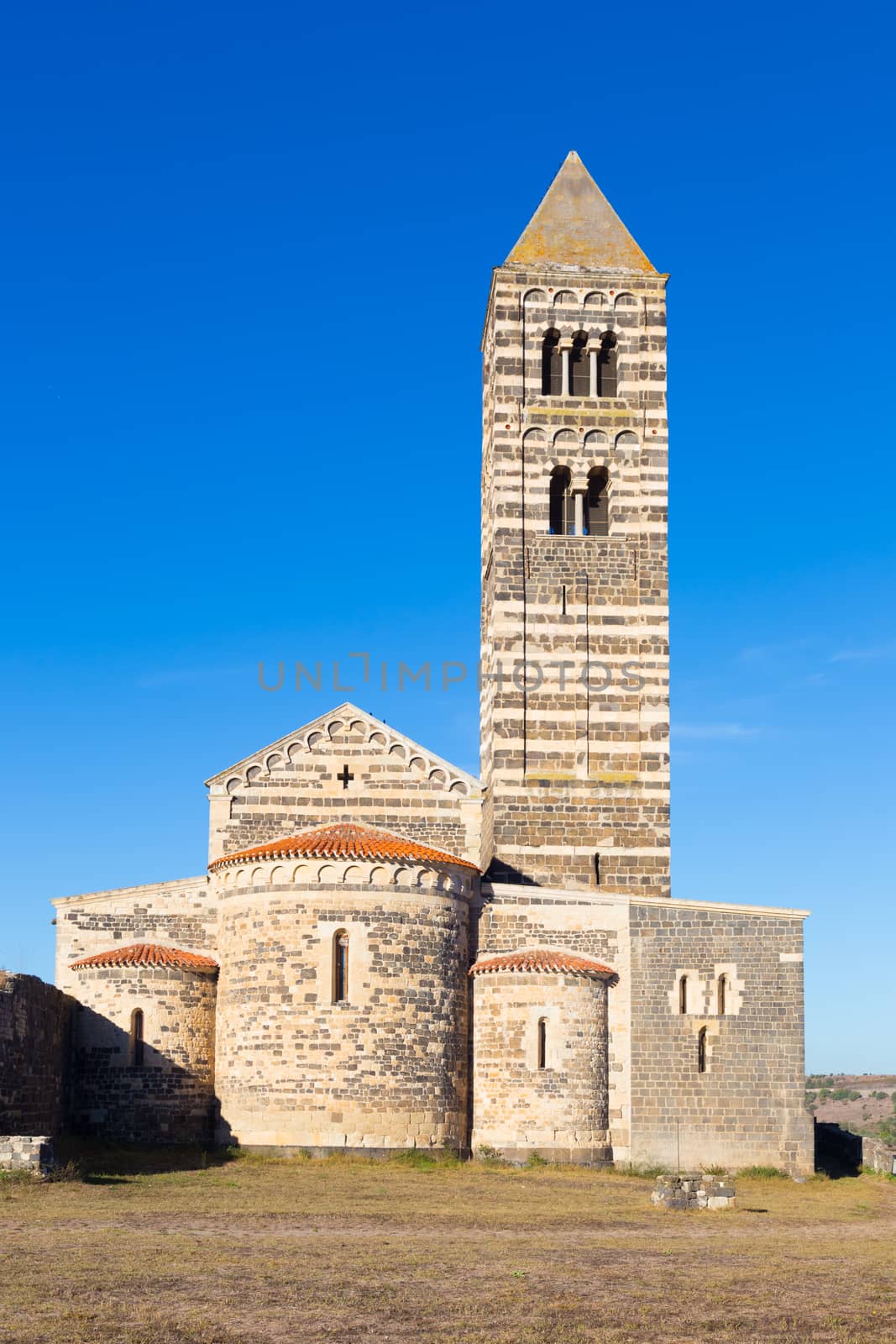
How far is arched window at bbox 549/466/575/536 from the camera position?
3750 centimetres

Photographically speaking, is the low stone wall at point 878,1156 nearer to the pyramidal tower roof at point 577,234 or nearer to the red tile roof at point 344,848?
the red tile roof at point 344,848

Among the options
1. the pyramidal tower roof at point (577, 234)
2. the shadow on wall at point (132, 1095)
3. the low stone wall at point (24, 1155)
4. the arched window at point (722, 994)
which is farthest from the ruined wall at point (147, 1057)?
the pyramidal tower roof at point (577, 234)

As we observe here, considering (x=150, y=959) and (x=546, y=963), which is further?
(x=150, y=959)

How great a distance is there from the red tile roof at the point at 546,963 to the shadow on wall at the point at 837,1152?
6.55 meters

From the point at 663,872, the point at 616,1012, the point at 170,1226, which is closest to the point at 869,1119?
the point at 663,872

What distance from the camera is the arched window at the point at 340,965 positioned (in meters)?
28.9

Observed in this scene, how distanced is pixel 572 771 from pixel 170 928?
33.0 feet

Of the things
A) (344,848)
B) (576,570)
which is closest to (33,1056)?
(344,848)

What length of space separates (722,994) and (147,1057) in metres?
11.6

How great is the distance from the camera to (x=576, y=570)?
36.8m

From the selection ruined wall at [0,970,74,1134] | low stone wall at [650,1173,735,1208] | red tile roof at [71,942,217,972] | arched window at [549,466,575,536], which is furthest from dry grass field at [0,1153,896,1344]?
arched window at [549,466,575,536]

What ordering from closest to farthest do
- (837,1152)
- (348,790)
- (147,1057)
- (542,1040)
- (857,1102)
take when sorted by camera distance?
1. (542,1040)
2. (147,1057)
3. (348,790)
4. (837,1152)
5. (857,1102)

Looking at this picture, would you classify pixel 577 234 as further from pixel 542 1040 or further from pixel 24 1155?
pixel 24 1155

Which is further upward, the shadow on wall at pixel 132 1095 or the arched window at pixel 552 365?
the arched window at pixel 552 365
